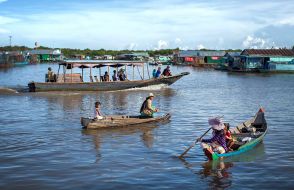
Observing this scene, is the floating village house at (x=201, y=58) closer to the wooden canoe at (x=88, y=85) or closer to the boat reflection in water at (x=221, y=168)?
the wooden canoe at (x=88, y=85)

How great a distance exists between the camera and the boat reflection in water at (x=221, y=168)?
9.52m

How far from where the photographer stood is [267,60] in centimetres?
5962

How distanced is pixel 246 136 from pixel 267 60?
162ft

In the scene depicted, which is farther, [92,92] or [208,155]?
[92,92]

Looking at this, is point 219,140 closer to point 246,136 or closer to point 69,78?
point 246,136

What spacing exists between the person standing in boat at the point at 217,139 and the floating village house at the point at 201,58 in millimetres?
70157

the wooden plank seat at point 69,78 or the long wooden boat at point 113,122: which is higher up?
the wooden plank seat at point 69,78

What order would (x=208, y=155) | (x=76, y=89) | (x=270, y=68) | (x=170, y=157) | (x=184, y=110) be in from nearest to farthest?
(x=208, y=155) → (x=170, y=157) → (x=184, y=110) → (x=76, y=89) → (x=270, y=68)

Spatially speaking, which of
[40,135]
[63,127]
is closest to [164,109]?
[63,127]

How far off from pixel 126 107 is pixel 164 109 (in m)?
2.05

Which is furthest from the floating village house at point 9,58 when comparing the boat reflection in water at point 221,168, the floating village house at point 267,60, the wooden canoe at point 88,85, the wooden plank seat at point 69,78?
the boat reflection in water at point 221,168

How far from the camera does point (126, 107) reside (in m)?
21.7

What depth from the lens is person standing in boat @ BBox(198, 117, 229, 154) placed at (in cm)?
1082

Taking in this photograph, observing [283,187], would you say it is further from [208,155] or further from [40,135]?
[40,135]
